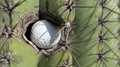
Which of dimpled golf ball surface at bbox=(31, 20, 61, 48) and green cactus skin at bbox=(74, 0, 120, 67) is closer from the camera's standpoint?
dimpled golf ball surface at bbox=(31, 20, 61, 48)

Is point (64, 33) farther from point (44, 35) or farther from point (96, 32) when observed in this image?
point (96, 32)

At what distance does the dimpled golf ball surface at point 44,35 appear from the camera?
225cm

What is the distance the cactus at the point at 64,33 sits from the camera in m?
2.16

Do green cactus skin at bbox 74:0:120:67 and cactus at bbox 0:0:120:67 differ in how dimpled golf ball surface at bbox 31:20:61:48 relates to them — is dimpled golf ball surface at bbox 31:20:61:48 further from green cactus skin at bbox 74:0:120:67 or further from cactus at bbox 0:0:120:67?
green cactus skin at bbox 74:0:120:67

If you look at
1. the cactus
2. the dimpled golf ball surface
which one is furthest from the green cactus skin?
the dimpled golf ball surface

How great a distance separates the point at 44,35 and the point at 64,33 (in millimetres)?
135

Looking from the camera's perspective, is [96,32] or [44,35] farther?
[96,32]

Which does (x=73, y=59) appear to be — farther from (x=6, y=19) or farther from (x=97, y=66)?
(x=6, y=19)

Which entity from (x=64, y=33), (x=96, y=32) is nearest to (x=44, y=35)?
(x=64, y=33)

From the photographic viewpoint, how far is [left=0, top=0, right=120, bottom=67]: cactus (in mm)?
2156

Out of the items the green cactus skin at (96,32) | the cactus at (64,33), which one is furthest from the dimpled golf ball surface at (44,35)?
the green cactus skin at (96,32)

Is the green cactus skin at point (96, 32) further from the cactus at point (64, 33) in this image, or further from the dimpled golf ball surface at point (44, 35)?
the dimpled golf ball surface at point (44, 35)

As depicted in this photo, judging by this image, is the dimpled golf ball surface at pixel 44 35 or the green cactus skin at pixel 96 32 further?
the green cactus skin at pixel 96 32

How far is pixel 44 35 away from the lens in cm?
225
